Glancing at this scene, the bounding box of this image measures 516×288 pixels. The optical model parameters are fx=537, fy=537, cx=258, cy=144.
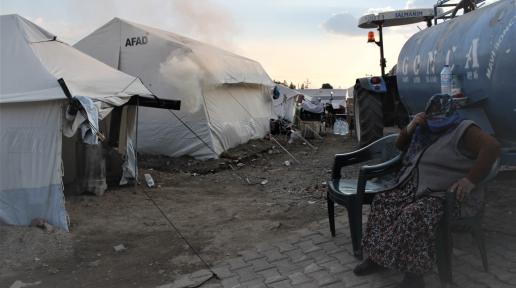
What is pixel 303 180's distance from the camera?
31.0 feet

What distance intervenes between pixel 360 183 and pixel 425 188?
24.5 inches

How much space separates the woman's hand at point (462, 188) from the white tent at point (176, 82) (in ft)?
28.8

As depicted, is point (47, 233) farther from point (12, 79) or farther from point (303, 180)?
point (303, 180)

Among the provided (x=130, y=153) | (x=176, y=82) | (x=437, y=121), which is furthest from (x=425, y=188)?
(x=176, y=82)

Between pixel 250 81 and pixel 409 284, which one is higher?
pixel 250 81

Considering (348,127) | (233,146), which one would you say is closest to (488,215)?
(233,146)

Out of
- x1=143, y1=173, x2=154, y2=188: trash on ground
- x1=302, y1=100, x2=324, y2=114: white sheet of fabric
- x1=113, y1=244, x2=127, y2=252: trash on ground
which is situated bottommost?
x1=113, y1=244, x2=127, y2=252: trash on ground

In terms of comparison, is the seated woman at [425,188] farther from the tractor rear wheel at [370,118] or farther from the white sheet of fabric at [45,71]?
the tractor rear wheel at [370,118]

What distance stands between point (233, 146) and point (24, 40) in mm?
6760

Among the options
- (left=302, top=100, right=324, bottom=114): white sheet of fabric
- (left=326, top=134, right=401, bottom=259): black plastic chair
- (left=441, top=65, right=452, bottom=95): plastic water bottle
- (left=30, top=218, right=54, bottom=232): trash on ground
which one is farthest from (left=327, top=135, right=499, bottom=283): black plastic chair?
(left=302, top=100, right=324, bottom=114): white sheet of fabric

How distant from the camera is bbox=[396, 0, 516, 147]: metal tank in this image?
15.1 feet

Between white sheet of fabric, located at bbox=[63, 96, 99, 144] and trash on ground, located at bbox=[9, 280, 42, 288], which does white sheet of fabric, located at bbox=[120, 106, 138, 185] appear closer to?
white sheet of fabric, located at bbox=[63, 96, 99, 144]

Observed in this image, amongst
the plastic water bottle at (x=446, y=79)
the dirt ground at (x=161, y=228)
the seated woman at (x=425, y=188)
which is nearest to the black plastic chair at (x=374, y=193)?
the seated woman at (x=425, y=188)

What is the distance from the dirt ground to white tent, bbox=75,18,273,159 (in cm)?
208
